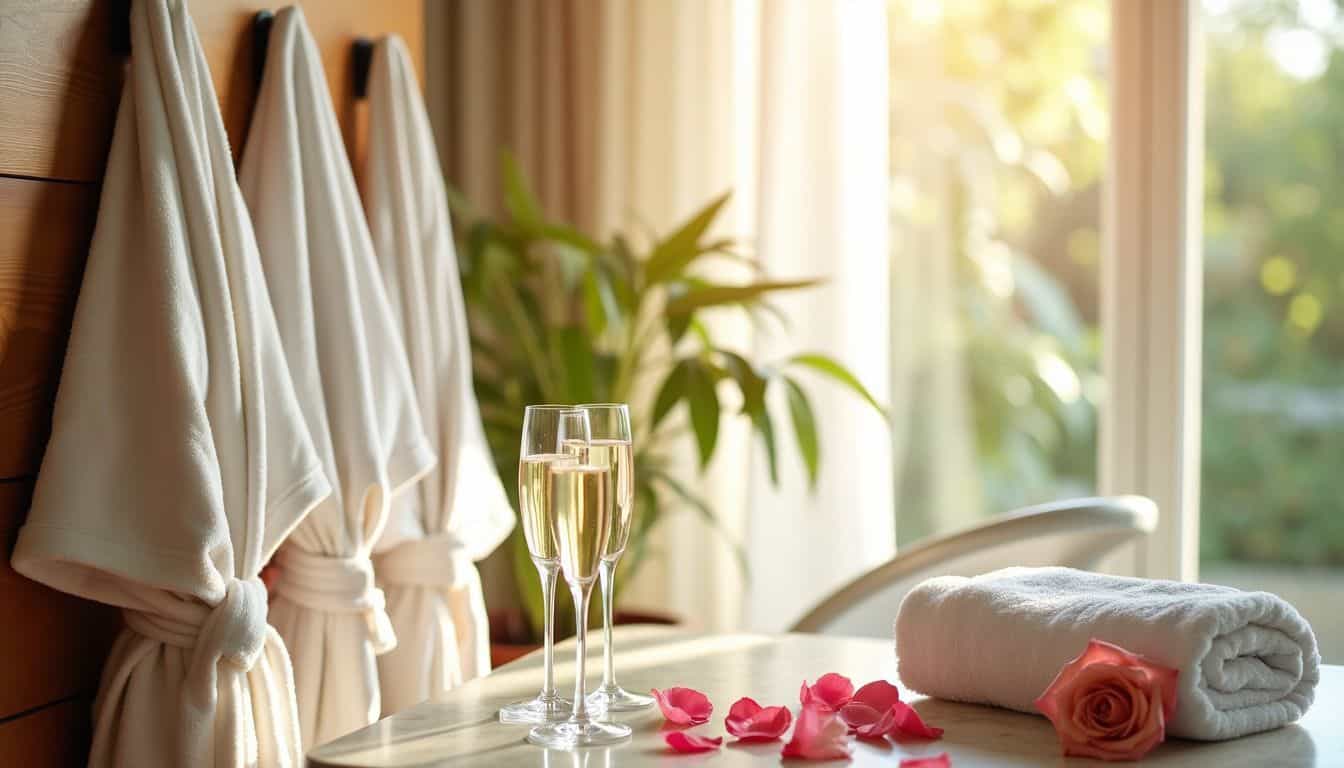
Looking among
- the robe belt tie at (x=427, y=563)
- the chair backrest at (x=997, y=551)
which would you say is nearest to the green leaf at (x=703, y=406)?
the chair backrest at (x=997, y=551)

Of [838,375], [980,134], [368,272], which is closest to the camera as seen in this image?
[368,272]

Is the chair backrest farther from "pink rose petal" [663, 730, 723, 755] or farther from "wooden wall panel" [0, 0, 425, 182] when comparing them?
"wooden wall panel" [0, 0, 425, 182]

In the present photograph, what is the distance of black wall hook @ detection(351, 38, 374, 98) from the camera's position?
1.71m

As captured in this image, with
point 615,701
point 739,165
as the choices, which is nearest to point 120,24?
point 615,701

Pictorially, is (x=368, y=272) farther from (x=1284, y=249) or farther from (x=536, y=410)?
(x=1284, y=249)

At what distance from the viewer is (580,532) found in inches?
42.0

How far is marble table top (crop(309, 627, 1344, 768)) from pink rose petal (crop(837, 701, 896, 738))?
0.6 inches

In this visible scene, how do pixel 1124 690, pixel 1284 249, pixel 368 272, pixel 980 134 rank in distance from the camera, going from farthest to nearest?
pixel 980 134 → pixel 1284 249 → pixel 368 272 → pixel 1124 690

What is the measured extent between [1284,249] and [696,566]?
1256 millimetres

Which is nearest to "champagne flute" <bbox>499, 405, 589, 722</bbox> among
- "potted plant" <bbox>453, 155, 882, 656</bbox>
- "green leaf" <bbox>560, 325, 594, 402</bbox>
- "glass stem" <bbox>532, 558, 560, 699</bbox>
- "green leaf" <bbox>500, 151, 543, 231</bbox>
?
"glass stem" <bbox>532, 558, 560, 699</bbox>

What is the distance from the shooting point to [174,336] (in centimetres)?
120

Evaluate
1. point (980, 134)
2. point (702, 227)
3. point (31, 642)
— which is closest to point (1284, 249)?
point (980, 134)

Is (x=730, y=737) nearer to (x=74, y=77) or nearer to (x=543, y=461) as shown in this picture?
(x=543, y=461)

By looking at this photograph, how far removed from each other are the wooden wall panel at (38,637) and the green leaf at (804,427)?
1149 mm
